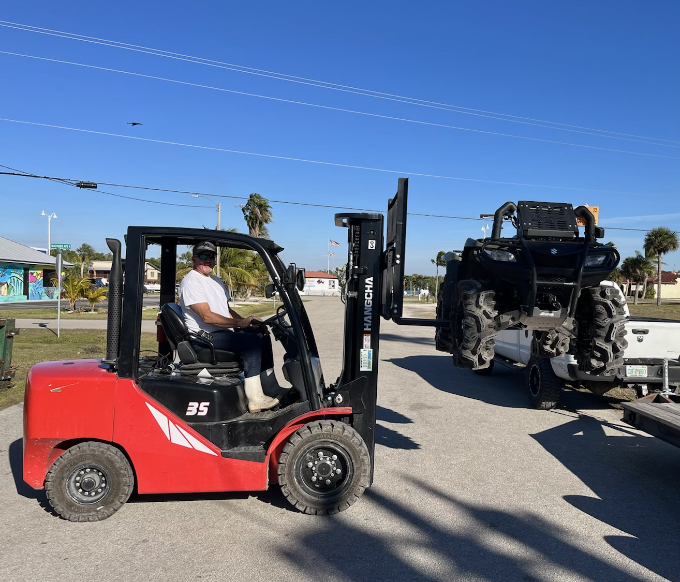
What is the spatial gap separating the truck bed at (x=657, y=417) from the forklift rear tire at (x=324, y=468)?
2.92m

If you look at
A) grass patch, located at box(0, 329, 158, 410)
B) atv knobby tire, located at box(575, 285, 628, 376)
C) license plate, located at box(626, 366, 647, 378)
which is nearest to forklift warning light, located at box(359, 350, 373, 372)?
atv knobby tire, located at box(575, 285, 628, 376)

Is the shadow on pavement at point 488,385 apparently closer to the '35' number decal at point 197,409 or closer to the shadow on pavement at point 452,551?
the shadow on pavement at point 452,551

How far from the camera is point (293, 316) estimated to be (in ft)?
15.7

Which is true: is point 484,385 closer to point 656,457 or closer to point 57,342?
point 656,457

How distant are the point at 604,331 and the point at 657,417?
181 cm

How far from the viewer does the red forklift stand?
4.56 m

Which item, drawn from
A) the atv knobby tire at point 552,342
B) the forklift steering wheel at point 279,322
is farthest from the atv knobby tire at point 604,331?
the forklift steering wheel at point 279,322

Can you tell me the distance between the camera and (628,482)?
570cm

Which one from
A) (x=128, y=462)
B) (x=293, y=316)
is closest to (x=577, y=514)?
(x=293, y=316)

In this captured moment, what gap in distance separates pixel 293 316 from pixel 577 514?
2909 mm

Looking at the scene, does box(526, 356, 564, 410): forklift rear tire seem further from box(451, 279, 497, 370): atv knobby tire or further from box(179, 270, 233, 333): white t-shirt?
box(179, 270, 233, 333): white t-shirt

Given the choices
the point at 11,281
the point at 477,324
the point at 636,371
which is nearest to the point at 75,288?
the point at 11,281

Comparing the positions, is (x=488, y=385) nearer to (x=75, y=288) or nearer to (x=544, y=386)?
(x=544, y=386)

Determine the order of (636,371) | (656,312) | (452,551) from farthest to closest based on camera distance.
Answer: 1. (656,312)
2. (636,371)
3. (452,551)
